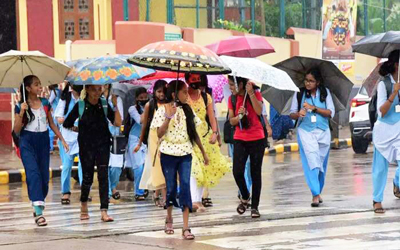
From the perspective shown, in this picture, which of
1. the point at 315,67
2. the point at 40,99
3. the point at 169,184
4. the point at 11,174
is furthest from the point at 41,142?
the point at 11,174

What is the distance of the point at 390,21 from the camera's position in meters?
39.8

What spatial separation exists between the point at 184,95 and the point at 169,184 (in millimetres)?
947

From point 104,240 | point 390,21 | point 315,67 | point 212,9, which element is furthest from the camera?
point 390,21

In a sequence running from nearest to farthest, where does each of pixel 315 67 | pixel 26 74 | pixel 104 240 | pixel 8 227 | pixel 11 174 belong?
1. pixel 104 240
2. pixel 8 227
3. pixel 26 74
4. pixel 315 67
5. pixel 11 174

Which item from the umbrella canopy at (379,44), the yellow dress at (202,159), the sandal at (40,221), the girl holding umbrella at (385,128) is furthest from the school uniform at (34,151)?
the umbrella canopy at (379,44)

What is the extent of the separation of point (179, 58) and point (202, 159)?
2685 millimetres

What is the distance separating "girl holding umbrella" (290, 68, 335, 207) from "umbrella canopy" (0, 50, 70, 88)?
3064 millimetres

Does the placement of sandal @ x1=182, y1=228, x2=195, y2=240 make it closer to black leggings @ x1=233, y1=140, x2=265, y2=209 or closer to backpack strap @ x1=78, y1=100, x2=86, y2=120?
black leggings @ x1=233, y1=140, x2=265, y2=209

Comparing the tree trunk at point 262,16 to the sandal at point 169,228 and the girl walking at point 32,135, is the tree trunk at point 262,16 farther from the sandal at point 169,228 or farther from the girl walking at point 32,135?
the sandal at point 169,228

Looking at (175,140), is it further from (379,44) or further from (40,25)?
(40,25)

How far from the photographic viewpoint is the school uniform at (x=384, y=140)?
13414 mm

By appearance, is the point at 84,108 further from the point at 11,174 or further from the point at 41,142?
the point at 11,174

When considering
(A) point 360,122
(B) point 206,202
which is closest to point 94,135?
(B) point 206,202

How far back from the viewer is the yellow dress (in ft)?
45.8
